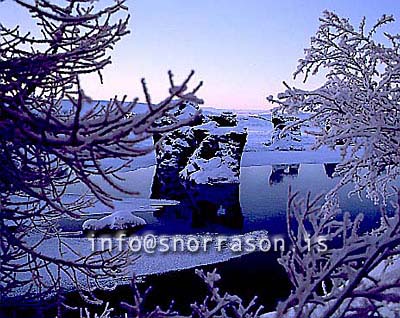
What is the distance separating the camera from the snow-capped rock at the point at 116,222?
579 inches

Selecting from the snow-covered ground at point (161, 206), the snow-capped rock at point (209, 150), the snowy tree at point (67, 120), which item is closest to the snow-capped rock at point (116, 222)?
the snow-covered ground at point (161, 206)

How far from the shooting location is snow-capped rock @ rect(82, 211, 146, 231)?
1471 cm

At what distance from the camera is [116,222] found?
50.3 feet

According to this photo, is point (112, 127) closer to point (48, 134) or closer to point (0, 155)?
point (48, 134)

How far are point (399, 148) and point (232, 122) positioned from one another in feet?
60.1

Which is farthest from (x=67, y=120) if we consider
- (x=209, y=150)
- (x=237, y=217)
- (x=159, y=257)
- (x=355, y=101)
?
(x=209, y=150)

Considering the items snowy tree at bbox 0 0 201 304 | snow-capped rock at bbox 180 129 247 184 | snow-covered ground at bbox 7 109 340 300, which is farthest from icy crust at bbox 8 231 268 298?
snow-capped rock at bbox 180 129 247 184

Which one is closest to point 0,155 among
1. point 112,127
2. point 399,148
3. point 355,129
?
point 112,127

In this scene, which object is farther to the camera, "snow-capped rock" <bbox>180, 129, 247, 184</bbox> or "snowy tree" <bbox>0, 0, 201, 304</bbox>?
"snow-capped rock" <bbox>180, 129, 247, 184</bbox>

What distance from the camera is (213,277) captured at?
2361 mm

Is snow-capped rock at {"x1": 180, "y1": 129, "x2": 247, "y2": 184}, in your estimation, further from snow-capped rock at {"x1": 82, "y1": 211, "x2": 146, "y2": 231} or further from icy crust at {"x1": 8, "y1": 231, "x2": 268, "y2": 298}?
icy crust at {"x1": 8, "y1": 231, "x2": 268, "y2": 298}

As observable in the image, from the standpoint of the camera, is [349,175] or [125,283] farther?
[125,283]

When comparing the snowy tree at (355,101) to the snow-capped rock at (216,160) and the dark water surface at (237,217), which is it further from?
the snow-capped rock at (216,160)

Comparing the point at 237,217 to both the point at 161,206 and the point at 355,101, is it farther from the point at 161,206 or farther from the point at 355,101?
the point at 355,101
